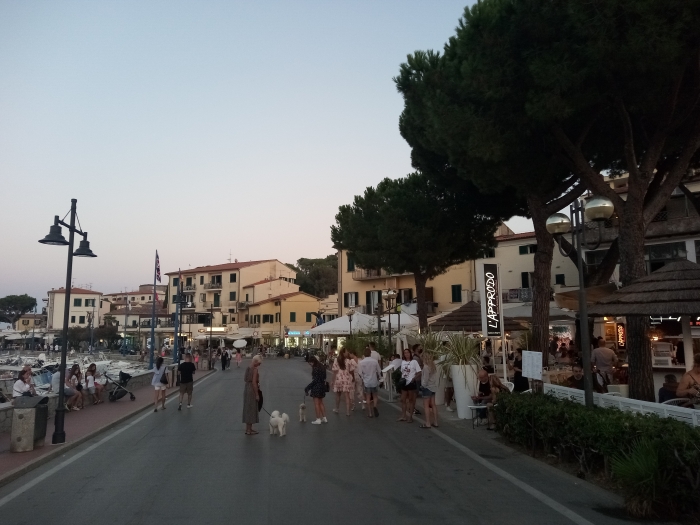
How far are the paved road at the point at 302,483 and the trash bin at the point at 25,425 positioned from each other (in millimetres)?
701

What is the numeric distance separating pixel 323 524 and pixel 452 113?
402 inches

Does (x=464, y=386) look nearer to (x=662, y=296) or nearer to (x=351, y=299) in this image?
(x=662, y=296)

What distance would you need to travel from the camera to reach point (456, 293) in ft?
146

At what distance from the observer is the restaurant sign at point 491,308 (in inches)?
584

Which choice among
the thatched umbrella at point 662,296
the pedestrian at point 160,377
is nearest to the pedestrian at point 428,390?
the thatched umbrella at point 662,296

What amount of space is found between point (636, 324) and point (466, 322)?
9587mm

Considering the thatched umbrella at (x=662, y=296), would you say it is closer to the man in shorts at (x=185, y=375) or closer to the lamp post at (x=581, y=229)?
the lamp post at (x=581, y=229)

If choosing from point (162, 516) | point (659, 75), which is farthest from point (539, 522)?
point (659, 75)

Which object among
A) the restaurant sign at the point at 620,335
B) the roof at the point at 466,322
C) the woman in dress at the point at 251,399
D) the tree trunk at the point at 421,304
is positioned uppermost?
the tree trunk at the point at 421,304

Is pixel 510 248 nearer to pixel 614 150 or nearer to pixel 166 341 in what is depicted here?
pixel 614 150

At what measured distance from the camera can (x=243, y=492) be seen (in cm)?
693

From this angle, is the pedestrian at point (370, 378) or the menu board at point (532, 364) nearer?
the menu board at point (532, 364)

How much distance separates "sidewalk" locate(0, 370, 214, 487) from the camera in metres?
8.52

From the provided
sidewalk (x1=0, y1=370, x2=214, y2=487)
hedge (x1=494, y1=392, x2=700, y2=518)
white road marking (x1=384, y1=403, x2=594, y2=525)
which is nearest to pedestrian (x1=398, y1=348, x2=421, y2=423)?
white road marking (x1=384, y1=403, x2=594, y2=525)
